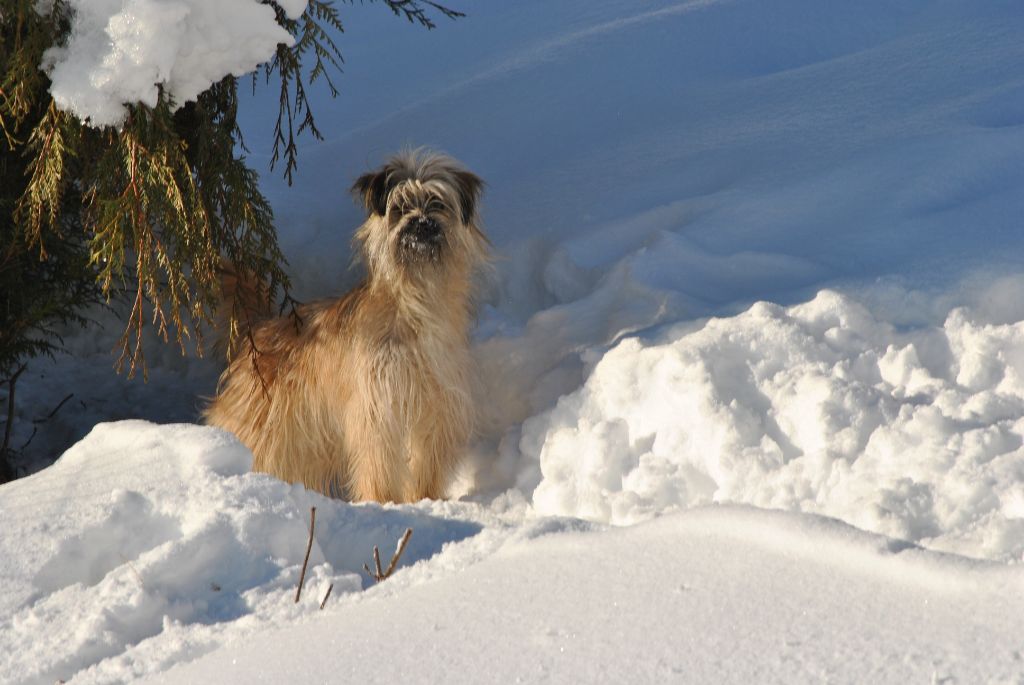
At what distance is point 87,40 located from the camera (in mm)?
4070

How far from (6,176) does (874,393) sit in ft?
12.3

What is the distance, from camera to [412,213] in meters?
4.86

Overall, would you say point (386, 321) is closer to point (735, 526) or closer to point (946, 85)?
point (735, 526)

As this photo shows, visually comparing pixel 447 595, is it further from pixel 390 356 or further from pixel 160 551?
pixel 390 356

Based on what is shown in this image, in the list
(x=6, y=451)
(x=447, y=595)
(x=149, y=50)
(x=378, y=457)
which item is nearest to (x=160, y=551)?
(x=447, y=595)

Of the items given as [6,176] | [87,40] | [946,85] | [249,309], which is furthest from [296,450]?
[946,85]

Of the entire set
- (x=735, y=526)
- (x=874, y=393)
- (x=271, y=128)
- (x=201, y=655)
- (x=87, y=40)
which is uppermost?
(x=87, y=40)

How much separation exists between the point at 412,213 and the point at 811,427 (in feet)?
6.10

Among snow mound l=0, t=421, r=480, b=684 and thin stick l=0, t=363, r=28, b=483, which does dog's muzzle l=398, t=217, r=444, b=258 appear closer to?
snow mound l=0, t=421, r=480, b=684

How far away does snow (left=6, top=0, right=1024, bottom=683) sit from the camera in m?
2.62

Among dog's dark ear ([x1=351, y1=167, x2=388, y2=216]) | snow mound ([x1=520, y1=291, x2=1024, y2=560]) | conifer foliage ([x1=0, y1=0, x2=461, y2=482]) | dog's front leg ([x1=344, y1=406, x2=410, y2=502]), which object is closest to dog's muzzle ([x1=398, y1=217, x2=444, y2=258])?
dog's dark ear ([x1=351, y1=167, x2=388, y2=216])

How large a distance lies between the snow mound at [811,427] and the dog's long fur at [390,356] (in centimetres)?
50

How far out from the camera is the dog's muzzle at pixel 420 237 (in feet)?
16.0

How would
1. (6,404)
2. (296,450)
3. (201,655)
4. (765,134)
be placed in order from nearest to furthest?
(201,655)
(296,450)
(765,134)
(6,404)
